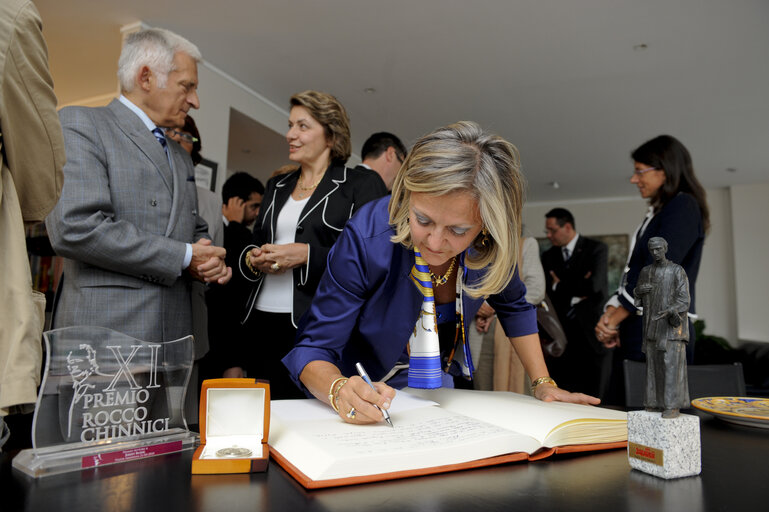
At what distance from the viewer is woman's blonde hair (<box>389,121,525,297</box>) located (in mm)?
1076

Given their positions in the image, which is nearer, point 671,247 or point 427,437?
point 427,437

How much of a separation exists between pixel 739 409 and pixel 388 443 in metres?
0.87

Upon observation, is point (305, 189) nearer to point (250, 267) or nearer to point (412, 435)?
point (250, 267)

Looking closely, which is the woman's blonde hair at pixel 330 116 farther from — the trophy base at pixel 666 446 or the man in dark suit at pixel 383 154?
the trophy base at pixel 666 446

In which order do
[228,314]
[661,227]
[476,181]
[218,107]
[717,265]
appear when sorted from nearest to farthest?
1. [476,181]
2. [661,227]
3. [228,314]
4. [218,107]
5. [717,265]

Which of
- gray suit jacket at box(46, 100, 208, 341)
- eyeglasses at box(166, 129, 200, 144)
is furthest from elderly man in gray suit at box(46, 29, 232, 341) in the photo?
eyeglasses at box(166, 129, 200, 144)

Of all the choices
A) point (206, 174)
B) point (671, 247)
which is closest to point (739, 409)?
point (671, 247)

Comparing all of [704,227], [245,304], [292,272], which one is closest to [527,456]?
[292,272]

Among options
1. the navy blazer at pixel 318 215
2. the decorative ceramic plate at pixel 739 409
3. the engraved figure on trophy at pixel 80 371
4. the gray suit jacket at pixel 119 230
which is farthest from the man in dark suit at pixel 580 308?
the engraved figure on trophy at pixel 80 371

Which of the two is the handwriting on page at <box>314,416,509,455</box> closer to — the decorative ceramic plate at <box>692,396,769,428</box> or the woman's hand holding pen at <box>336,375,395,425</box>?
the woman's hand holding pen at <box>336,375,395,425</box>

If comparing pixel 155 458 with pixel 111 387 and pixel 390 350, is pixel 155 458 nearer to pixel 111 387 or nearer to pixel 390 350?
pixel 111 387

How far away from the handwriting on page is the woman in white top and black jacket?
104 cm

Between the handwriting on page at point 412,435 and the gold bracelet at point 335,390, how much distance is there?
0.42ft

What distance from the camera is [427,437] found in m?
0.76
